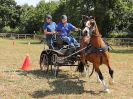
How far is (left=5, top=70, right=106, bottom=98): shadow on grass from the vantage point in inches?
427

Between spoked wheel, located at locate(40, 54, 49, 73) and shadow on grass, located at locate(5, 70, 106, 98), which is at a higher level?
spoked wheel, located at locate(40, 54, 49, 73)

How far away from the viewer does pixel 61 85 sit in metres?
12.0

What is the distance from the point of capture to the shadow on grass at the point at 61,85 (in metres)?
10.8

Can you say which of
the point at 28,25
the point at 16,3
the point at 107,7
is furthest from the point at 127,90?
the point at 16,3

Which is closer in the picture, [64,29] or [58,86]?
[58,86]

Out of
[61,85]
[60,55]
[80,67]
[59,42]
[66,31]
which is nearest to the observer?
[61,85]

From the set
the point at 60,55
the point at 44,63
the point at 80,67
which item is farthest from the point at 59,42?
the point at 80,67

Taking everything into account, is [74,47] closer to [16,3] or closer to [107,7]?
[107,7]

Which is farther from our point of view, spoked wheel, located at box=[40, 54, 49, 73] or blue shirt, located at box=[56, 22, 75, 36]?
spoked wheel, located at box=[40, 54, 49, 73]

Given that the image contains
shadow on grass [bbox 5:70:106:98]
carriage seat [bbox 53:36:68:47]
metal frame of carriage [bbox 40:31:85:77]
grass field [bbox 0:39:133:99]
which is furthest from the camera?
carriage seat [bbox 53:36:68:47]

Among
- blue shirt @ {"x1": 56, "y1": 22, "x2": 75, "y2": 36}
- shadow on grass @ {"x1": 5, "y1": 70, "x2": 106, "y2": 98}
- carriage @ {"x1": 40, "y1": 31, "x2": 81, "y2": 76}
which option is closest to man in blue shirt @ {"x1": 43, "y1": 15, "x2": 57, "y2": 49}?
carriage @ {"x1": 40, "y1": 31, "x2": 81, "y2": 76}

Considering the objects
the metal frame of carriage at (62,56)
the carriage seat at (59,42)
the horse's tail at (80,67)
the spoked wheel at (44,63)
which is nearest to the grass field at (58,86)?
the horse's tail at (80,67)

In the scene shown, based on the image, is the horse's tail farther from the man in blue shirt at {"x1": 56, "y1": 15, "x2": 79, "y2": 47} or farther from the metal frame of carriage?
the man in blue shirt at {"x1": 56, "y1": 15, "x2": 79, "y2": 47}

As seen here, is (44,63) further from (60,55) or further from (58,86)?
(58,86)
